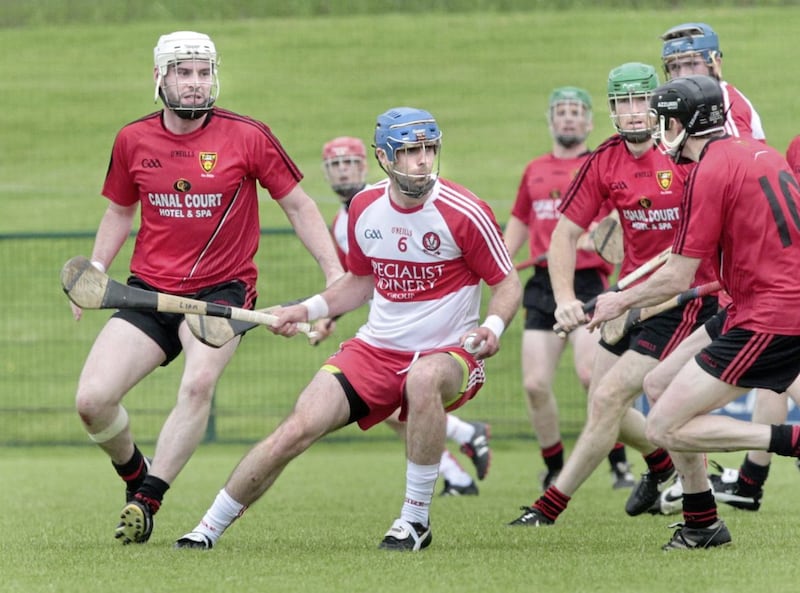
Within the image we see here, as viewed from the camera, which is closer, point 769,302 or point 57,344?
point 769,302

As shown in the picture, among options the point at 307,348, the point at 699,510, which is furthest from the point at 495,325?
the point at 307,348

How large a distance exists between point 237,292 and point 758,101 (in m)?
16.6

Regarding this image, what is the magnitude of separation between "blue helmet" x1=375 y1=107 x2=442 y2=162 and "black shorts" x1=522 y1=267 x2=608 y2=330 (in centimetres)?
325

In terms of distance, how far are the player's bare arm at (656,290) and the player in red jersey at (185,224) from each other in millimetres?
1436

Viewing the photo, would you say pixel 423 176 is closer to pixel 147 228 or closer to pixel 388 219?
pixel 388 219

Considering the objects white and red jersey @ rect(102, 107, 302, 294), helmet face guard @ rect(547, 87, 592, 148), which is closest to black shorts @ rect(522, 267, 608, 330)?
helmet face guard @ rect(547, 87, 592, 148)

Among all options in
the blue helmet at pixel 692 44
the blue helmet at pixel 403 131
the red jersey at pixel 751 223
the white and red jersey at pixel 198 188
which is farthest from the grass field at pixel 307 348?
the blue helmet at pixel 692 44

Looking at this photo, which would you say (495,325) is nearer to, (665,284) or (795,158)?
(665,284)

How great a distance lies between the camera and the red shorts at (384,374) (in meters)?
6.76

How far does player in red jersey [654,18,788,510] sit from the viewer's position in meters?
7.70

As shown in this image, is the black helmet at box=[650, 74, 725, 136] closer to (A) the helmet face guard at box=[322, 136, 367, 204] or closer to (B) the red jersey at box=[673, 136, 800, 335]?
(B) the red jersey at box=[673, 136, 800, 335]

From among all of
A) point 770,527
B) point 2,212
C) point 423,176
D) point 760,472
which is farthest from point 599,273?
point 2,212

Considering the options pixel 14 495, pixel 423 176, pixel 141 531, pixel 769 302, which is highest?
pixel 423 176

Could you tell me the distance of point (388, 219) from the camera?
6871 mm
